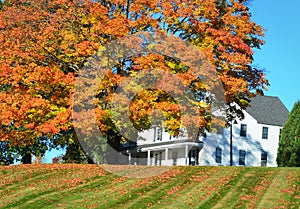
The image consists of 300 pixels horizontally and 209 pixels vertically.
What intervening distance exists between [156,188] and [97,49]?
1057 centimetres

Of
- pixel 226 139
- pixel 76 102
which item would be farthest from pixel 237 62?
pixel 226 139

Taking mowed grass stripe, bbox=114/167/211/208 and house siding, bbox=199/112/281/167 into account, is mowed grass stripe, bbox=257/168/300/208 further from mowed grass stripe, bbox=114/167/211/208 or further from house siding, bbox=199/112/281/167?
house siding, bbox=199/112/281/167

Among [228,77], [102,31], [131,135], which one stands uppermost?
[102,31]

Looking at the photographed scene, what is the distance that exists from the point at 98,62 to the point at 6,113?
6.20 meters

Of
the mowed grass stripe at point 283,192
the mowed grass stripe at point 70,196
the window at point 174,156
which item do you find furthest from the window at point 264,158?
the mowed grass stripe at point 70,196

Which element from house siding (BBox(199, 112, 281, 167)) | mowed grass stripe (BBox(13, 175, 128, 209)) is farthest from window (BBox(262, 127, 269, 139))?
mowed grass stripe (BBox(13, 175, 128, 209))

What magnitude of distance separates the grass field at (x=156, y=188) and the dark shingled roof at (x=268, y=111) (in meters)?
32.3

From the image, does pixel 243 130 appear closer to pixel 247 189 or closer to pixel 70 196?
pixel 247 189

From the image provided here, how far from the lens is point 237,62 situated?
3281 cm

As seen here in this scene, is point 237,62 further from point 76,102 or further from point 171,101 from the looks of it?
point 76,102

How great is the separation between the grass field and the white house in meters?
28.4

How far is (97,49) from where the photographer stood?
1302 inches

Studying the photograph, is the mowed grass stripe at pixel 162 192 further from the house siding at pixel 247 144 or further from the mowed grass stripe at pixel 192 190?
the house siding at pixel 247 144

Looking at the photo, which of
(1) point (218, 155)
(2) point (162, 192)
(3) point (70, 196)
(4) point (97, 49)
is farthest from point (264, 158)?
(3) point (70, 196)
